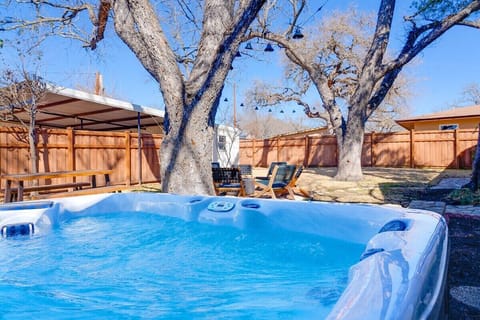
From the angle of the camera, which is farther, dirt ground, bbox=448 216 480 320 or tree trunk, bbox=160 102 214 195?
tree trunk, bbox=160 102 214 195

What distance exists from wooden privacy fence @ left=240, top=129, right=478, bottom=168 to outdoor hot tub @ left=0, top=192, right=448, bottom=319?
13.5 meters

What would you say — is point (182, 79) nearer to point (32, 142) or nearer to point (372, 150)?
point (32, 142)

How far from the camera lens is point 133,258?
2.91 meters

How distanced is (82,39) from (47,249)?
19.7 ft

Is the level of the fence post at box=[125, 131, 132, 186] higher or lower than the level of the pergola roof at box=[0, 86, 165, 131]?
lower

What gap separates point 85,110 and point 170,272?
9016 millimetres

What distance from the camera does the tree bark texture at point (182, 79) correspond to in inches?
196

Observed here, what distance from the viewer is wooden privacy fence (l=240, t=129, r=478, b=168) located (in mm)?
13844

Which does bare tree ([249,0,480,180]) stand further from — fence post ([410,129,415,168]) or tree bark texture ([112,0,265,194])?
fence post ([410,129,415,168])

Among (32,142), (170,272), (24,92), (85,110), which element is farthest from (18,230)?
(85,110)

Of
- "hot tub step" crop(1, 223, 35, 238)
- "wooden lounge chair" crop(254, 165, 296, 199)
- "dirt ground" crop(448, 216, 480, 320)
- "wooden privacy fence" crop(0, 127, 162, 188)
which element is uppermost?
"wooden privacy fence" crop(0, 127, 162, 188)

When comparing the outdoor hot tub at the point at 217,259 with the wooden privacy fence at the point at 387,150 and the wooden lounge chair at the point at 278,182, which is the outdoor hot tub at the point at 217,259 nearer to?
the wooden lounge chair at the point at 278,182

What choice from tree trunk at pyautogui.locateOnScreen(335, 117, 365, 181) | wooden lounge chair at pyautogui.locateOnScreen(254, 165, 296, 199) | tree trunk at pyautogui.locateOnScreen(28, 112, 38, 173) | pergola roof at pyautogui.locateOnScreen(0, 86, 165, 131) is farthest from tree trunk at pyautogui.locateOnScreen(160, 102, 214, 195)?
tree trunk at pyautogui.locateOnScreen(335, 117, 365, 181)

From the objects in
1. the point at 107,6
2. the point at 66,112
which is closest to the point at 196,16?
the point at 107,6
